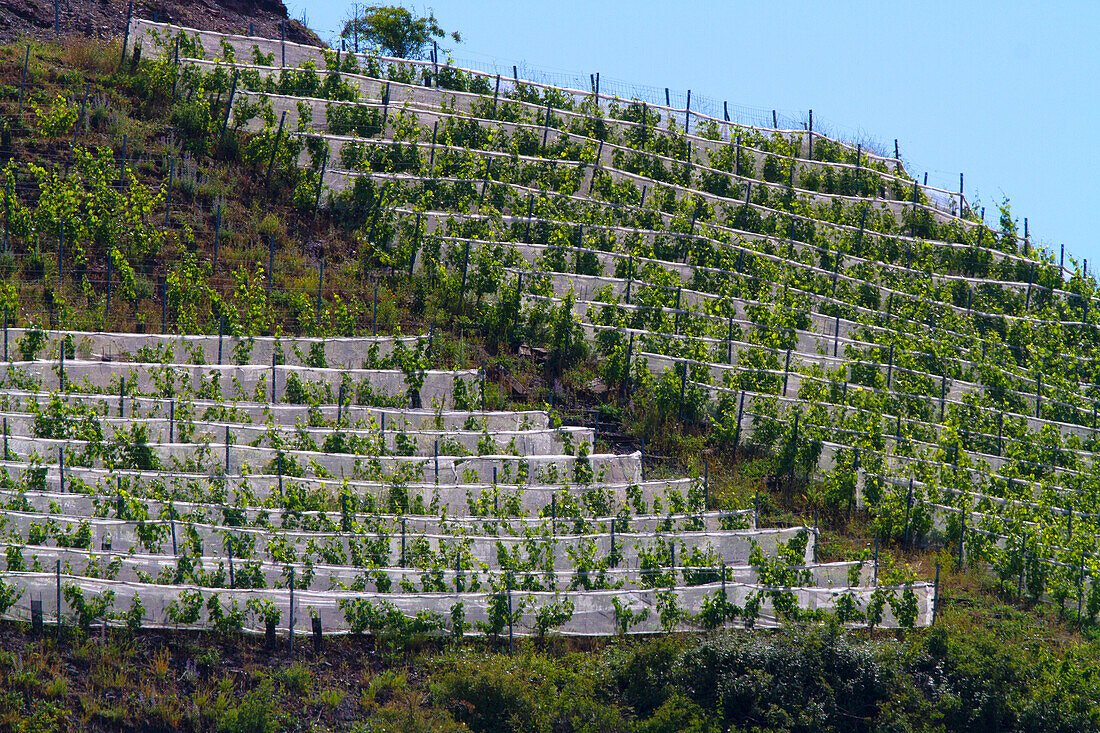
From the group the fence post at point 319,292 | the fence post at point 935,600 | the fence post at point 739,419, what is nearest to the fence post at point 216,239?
the fence post at point 319,292

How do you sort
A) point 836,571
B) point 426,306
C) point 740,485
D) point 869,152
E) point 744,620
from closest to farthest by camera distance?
point 744,620
point 836,571
point 740,485
point 426,306
point 869,152

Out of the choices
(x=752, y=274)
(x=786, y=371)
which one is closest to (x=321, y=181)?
(x=752, y=274)

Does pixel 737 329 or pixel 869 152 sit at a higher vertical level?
pixel 869 152

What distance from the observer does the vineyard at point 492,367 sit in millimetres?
16953

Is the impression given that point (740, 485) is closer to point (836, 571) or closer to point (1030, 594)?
point (836, 571)

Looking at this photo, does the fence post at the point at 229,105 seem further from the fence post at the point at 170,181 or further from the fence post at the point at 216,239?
the fence post at the point at 216,239

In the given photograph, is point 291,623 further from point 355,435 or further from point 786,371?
point 786,371

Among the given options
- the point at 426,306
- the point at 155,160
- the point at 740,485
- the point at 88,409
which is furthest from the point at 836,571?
the point at 155,160

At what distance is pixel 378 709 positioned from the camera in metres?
14.9

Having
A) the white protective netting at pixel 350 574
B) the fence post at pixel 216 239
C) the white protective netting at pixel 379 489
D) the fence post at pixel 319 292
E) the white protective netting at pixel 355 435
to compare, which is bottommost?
the white protective netting at pixel 350 574

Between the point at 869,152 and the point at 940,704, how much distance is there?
787 inches

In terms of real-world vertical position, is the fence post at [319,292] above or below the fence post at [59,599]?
above

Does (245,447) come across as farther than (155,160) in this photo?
No

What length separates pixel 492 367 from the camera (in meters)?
23.6
